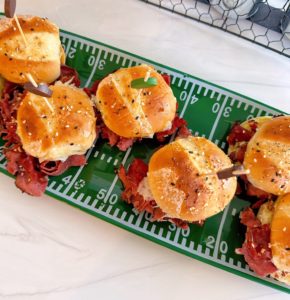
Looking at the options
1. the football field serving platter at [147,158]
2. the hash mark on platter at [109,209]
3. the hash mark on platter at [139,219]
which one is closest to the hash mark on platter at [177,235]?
the football field serving platter at [147,158]

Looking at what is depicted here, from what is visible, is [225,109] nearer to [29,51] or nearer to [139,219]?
[139,219]

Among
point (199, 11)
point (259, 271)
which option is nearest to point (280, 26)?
point (199, 11)

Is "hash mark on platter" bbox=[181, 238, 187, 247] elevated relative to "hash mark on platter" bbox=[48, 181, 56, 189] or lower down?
lower down

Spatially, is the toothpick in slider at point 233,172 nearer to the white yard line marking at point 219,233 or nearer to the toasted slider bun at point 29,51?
the white yard line marking at point 219,233

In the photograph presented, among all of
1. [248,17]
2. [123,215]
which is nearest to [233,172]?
[123,215]

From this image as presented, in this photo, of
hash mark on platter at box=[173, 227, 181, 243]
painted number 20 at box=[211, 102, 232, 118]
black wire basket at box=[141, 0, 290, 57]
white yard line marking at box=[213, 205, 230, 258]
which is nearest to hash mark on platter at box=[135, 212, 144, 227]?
hash mark on platter at box=[173, 227, 181, 243]

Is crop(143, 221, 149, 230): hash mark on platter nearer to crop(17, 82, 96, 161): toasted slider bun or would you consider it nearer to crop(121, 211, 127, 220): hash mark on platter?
crop(121, 211, 127, 220): hash mark on platter
